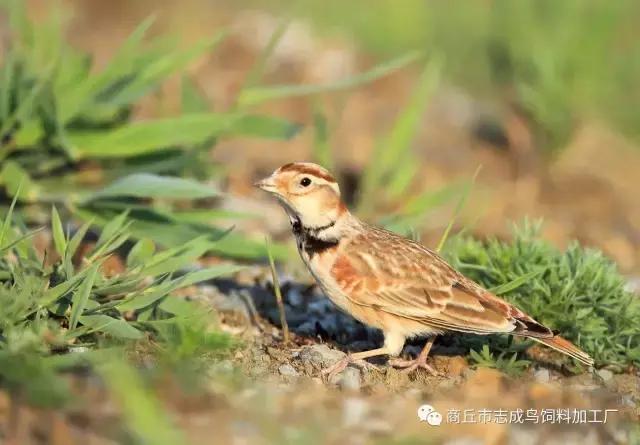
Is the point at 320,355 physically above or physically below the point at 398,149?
below

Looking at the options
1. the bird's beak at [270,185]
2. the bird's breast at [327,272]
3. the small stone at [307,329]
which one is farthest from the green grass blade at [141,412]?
the small stone at [307,329]

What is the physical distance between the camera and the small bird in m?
5.08

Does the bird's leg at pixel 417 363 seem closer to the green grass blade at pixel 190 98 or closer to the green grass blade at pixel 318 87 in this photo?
the green grass blade at pixel 318 87

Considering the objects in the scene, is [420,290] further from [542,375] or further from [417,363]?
[542,375]

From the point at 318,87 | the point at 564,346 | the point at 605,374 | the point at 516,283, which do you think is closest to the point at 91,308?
the point at 516,283

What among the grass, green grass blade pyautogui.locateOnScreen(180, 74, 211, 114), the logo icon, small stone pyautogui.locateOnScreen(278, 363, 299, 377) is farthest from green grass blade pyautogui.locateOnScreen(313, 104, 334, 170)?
the logo icon

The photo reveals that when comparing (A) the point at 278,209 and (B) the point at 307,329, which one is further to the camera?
(A) the point at 278,209

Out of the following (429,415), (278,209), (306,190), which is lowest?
(278,209)

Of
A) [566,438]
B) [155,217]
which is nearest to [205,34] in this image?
[155,217]

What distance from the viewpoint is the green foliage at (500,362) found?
5.27 m

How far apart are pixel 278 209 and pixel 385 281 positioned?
109 inches

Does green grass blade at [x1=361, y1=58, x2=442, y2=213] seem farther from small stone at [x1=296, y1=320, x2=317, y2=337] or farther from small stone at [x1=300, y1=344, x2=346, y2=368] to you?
small stone at [x1=300, y1=344, x2=346, y2=368]

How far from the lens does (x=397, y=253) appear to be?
540 centimetres

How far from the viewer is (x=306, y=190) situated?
5.41m
